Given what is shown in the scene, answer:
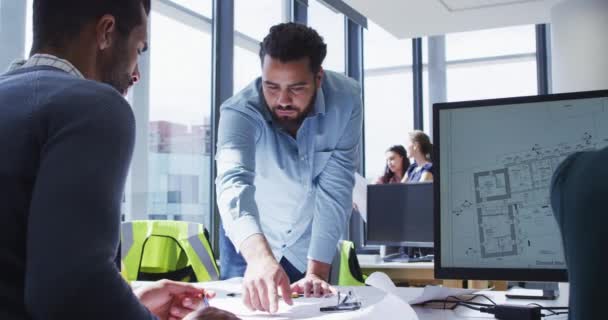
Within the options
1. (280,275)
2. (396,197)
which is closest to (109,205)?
(280,275)

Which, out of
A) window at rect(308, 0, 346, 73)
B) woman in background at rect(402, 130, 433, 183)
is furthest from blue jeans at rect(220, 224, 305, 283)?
window at rect(308, 0, 346, 73)

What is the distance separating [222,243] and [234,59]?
2408mm

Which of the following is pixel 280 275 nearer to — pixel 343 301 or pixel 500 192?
pixel 343 301

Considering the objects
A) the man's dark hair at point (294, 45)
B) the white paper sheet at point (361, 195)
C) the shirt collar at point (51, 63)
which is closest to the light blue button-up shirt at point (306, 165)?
the man's dark hair at point (294, 45)

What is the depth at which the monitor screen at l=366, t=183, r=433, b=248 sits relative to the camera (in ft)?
11.5

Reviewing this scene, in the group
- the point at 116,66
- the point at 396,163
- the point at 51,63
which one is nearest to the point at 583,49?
the point at 116,66

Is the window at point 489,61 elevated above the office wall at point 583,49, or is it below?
above

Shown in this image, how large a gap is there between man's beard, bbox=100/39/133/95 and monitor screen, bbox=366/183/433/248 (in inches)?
104

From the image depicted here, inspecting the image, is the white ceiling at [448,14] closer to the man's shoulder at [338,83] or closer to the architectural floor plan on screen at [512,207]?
the man's shoulder at [338,83]

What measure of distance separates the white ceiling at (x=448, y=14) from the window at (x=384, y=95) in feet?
7.37

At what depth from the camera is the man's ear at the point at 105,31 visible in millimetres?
915

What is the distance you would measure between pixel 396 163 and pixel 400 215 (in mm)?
2249

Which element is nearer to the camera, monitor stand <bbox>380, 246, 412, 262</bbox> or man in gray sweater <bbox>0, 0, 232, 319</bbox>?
man in gray sweater <bbox>0, 0, 232, 319</bbox>

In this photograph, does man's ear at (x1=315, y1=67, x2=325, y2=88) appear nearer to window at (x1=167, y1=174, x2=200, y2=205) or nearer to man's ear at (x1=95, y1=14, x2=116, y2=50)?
man's ear at (x1=95, y1=14, x2=116, y2=50)
